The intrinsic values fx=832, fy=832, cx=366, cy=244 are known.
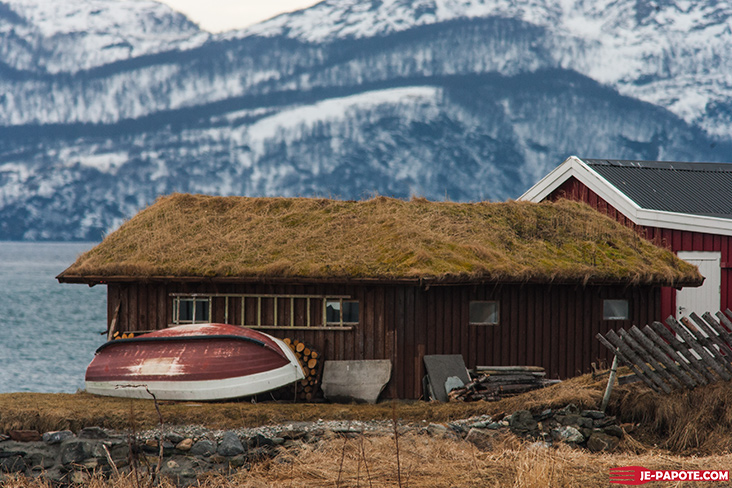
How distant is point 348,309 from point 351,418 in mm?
3000

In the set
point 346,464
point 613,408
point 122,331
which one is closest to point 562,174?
point 613,408

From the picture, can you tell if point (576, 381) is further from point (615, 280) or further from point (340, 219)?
point (340, 219)

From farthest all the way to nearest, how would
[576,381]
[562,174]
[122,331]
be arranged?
1. [562,174]
2. [122,331]
3. [576,381]

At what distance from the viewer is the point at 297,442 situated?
1408 centimetres

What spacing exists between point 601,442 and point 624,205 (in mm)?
11656

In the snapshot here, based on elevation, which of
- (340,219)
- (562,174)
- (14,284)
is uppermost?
(562,174)

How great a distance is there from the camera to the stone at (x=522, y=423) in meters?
14.5

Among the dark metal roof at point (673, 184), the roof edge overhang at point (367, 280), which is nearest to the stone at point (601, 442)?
the roof edge overhang at point (367, 280)

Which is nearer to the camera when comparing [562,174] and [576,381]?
[576,381]

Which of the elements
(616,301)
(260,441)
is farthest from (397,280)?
(616,301)

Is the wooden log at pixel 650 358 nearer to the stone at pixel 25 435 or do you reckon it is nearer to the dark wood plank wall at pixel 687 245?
the dark wood plank wall at pixel 687 245

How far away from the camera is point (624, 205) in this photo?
24016mm

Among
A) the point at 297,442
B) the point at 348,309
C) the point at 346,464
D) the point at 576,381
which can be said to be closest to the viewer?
the point at 346,464

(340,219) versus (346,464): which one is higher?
(340,219)
